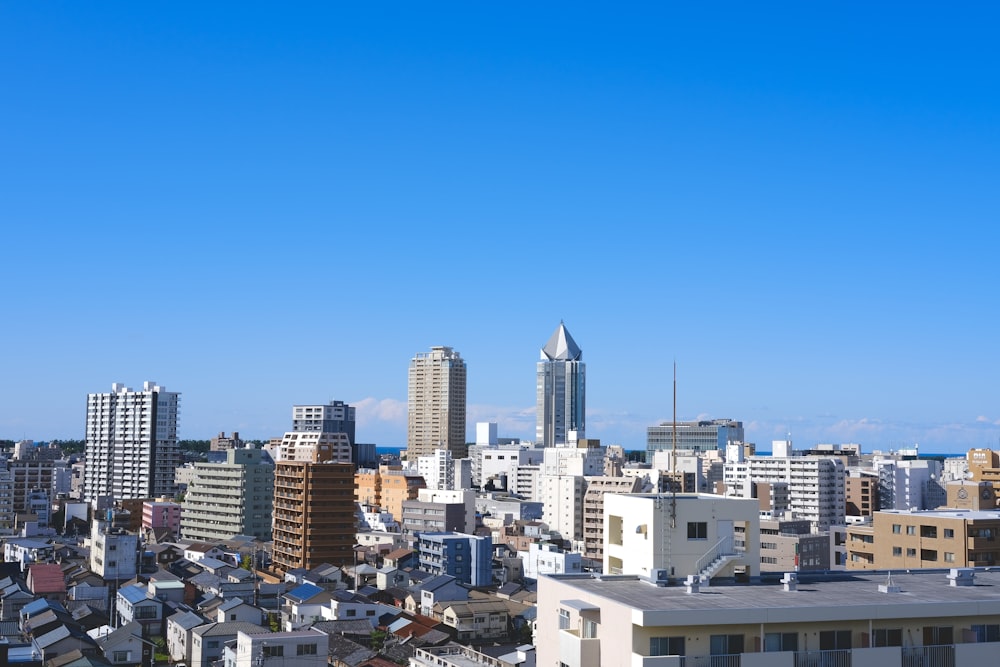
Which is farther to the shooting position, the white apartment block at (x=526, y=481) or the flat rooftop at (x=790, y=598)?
the white apartment block at (x=526, y=481)

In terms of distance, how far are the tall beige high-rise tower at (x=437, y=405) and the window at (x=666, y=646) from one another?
13058 centimetres

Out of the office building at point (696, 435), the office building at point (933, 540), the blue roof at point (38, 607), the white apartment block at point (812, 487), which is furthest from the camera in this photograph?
the office building at point (696, 435)

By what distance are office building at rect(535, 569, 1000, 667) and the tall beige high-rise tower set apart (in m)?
129

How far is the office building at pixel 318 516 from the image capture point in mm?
50438

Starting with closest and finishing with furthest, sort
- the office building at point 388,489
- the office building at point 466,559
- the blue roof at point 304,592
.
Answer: the blue roof at point 304,592, the office building at point 466,559, the office building at point 388,489

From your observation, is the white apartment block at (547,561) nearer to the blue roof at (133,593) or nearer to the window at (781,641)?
the blue roof at (133,593)

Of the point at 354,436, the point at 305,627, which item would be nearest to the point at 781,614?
the point at 305,627

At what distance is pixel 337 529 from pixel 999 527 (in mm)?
31903

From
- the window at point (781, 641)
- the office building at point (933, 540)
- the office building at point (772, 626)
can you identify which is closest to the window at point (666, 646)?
the office building at point (772, 626)

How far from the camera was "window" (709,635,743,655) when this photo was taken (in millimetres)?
10289

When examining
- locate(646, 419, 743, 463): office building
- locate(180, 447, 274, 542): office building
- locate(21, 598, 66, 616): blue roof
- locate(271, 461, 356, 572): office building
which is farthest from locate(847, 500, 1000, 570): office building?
locate(646, 419, 743, 463): office building

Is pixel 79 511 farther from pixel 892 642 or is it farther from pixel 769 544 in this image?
pixel 892 642

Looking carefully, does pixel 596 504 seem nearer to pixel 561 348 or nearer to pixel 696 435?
pixel 696 435

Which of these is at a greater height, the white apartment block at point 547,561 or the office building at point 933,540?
the office building at point 933,540
